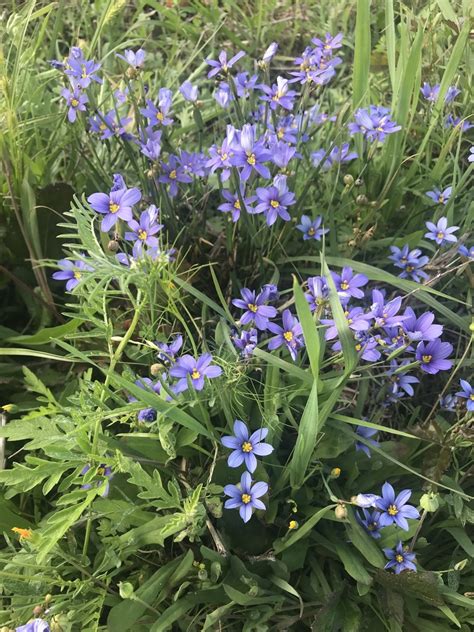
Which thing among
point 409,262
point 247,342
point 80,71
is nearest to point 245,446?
point 247,342

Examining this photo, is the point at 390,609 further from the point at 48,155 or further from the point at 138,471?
the point at 48,155

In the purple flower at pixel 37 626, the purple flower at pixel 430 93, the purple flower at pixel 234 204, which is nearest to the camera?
the purple flower at pixel 37 626

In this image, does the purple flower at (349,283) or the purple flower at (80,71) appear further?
the purple flower at (80,71)

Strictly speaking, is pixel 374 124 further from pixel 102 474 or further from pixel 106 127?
pixel 102 474

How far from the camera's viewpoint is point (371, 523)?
127cm

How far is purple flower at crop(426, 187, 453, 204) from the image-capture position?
161 centimetres

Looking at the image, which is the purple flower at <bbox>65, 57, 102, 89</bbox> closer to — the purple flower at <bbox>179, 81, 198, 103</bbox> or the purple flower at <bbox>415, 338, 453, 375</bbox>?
the purple flower at <bbox>179, 81, 198, 103</bbox>

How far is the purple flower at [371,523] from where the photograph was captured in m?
1.26

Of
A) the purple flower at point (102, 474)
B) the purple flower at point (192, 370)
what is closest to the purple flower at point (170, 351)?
the purple flower at point (192, 370)

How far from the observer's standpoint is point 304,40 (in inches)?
100

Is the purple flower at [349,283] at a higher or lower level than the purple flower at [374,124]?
lower

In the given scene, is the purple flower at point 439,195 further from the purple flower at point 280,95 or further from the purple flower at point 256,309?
the purple flower at point 256,309

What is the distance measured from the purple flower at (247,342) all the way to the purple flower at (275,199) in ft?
0.91

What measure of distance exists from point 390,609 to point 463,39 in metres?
1.43
